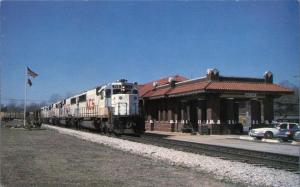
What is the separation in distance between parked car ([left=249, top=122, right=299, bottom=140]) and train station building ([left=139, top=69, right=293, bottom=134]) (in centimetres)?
676

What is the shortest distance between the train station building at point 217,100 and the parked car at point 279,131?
6.76 m

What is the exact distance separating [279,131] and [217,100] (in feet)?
28.0

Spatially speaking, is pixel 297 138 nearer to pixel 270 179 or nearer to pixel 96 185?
pixel 270 179

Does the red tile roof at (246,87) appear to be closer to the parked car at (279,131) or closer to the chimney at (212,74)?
the chimney at (212,74)

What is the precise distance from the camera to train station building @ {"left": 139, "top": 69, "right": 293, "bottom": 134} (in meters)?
40.5

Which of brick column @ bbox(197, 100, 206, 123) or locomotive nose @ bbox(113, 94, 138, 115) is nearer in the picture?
locomotive nose @ bbox(113, 94, 138, 115)

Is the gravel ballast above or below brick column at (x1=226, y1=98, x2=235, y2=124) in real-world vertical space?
below

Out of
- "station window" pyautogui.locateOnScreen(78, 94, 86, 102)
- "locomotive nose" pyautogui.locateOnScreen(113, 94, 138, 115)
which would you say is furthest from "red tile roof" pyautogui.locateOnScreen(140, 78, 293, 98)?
"station window" pyautogui.locateOnScreen(78, 94, 86, 102)

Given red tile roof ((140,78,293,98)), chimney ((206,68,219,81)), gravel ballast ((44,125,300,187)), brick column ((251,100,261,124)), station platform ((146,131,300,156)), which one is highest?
chimney ((206,68,219,81))

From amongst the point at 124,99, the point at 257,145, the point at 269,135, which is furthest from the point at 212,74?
the point at 257,145

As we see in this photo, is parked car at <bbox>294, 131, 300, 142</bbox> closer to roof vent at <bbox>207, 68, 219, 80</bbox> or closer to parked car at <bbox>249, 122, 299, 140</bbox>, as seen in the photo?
parked car at <bbox>249, 122, 299, 140</bbox>

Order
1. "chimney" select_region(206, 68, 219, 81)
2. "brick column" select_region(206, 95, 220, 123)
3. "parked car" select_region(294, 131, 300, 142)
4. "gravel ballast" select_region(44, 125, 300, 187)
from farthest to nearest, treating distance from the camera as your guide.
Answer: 1. "chimney" select_region(206, 68, 219, 81)
2. "brick column" select_region(206, 95, 220, 123)
3. "parked car" select_region(294, 131, 300, 142)
4. "gravel ballast" select_region(44, 125, 300, 187)

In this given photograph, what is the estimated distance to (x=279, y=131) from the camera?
33.2m

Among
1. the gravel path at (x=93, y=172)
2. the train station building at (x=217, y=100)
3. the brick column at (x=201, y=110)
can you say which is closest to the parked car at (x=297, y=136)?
the train station building at (x=217, y=100)
